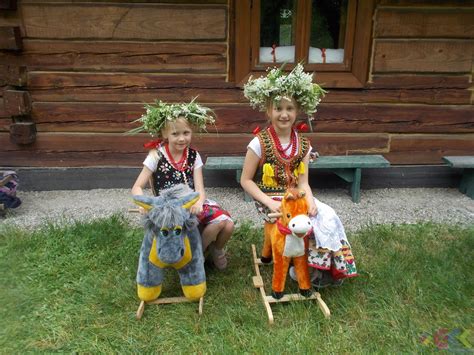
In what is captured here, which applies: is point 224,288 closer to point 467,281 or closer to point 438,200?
point 467,281

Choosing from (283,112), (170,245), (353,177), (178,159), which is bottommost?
(353,177)

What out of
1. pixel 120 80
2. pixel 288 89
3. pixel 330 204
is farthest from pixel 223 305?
pixel 120 80

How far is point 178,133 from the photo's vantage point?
2.61 m

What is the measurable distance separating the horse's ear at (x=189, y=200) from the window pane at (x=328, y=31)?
2.64m

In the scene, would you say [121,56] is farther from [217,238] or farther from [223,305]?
[223,305]

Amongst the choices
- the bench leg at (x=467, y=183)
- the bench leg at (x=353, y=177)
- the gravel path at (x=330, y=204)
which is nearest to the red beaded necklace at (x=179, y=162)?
the gravel path at (x=330, y=204)

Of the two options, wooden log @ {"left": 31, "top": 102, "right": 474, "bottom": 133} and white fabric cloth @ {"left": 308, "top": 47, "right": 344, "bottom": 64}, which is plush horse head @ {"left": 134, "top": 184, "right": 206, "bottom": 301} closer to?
wooden log @ {"left": 31, "top": 102, "right": 474, "bottom": 133}

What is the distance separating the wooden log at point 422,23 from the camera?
4254 millimetres

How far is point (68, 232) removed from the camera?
3492 millimetres

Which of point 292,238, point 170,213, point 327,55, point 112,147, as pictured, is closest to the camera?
point 170,213

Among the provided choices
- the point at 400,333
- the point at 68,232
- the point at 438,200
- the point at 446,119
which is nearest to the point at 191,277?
the point at 400,333

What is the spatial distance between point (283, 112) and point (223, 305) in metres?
1.32

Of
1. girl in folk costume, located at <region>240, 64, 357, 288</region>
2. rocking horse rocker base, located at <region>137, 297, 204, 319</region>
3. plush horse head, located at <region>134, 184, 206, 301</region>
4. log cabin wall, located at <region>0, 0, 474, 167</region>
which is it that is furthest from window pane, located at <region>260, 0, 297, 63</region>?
rocking horse rocker base, located at <region>137, 297, 204, 319</region>

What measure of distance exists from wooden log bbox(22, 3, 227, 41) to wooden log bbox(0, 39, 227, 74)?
83mm
